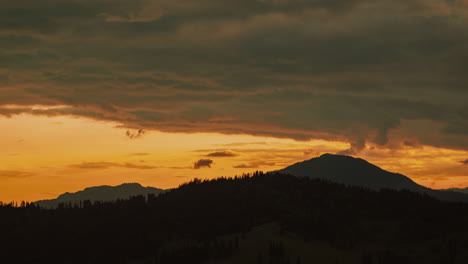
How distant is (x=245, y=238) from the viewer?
101 m

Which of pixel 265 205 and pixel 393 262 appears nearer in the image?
pixel 393 262

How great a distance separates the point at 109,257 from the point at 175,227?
51.2 ft

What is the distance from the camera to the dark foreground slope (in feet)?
295

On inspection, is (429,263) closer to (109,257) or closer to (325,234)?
(325,234)

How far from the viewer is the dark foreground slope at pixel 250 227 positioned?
89.9 m

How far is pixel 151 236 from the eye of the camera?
11275 cm

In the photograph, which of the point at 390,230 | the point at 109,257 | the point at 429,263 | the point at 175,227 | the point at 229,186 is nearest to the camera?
the point at 429,263

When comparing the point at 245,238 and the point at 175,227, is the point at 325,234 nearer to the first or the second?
the point at 245,238

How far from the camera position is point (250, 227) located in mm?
107688

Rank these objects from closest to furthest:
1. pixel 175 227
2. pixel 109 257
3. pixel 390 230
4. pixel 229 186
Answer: pixel 390 230 < pixel 109 257 < pixel 175 227 < pixel 229 186

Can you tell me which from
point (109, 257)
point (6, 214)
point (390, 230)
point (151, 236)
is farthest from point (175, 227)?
point (6, 214)

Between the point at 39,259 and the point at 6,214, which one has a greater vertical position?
the point at 6,214

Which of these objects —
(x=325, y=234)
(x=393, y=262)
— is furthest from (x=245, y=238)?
(x=393, y=262)

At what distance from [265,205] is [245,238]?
21.0 meters
